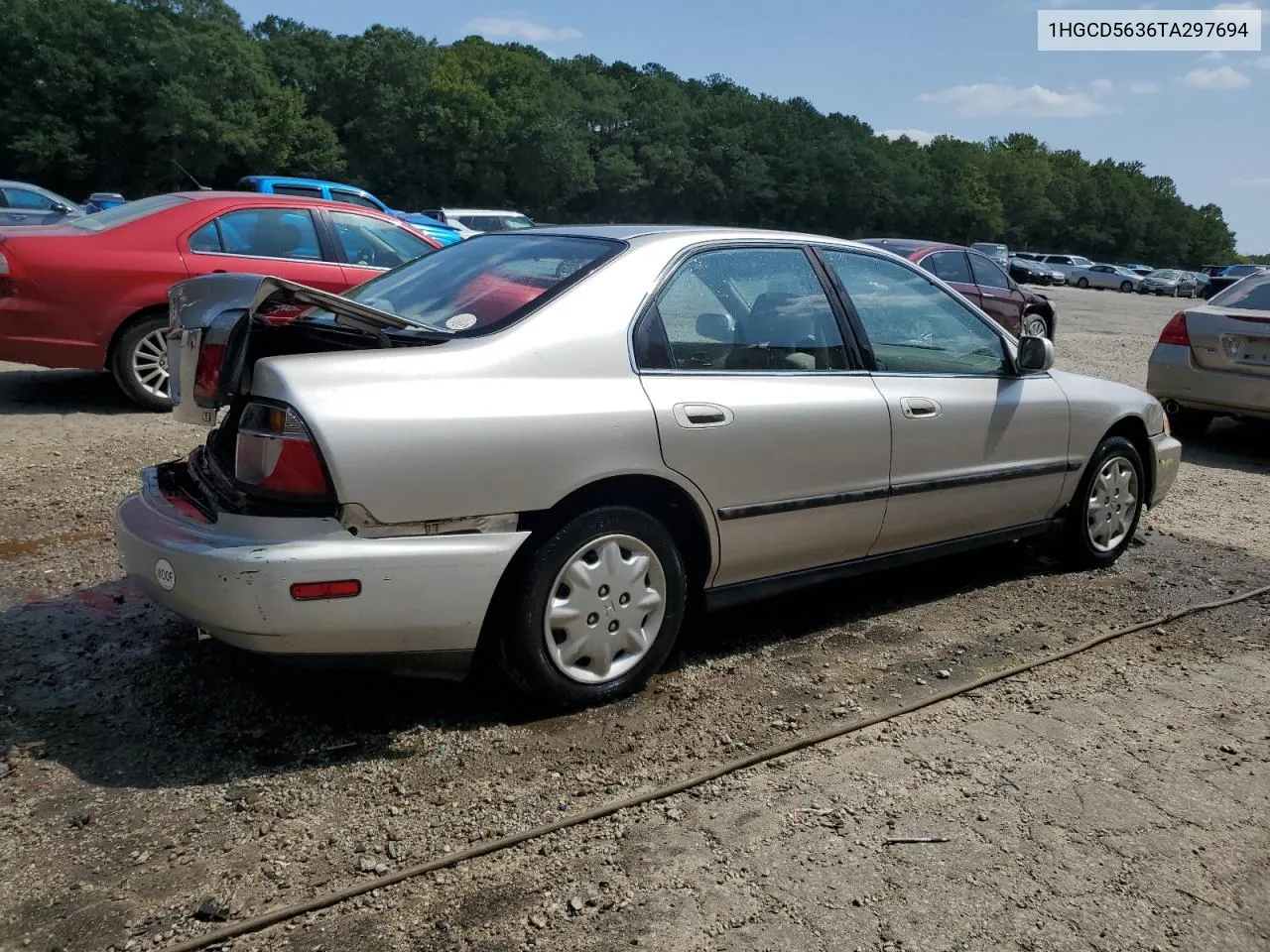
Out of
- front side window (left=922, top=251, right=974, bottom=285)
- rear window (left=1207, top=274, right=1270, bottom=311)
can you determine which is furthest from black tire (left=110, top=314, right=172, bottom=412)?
front side window (left=922, top=251, right=974, bottom=285)

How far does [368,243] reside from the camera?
829 centimetres

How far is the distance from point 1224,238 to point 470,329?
440 feet

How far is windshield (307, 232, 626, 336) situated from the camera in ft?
11.4

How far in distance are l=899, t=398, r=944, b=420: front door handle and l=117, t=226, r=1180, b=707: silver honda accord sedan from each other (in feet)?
0.04

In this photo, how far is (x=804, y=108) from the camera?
11019 cm

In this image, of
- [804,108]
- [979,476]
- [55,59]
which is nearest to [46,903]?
[979,476]

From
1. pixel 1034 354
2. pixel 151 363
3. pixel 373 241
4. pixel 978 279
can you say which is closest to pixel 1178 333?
pixel 1034 354

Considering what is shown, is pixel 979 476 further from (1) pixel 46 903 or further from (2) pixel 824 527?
(1) pixel 46 903

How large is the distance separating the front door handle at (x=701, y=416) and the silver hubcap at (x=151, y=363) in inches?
199

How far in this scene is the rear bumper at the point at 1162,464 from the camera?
5.53 m

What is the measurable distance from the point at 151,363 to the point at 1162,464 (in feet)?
20.7

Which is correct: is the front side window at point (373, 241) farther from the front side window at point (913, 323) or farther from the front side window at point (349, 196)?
the front side window at point (349, 196)

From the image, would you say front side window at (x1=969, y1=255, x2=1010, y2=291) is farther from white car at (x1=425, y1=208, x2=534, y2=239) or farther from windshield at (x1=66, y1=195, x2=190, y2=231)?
white car at (x1=425, y1=208, x2=534, y2=239)

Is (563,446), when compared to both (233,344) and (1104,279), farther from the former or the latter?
(1104,279)
